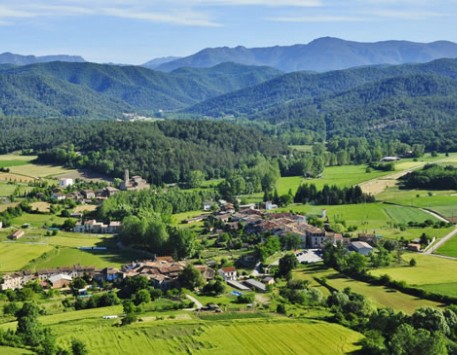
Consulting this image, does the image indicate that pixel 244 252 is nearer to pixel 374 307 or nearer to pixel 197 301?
pixel 197 301

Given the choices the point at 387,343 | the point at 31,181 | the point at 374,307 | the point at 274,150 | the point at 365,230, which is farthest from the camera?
the point at 274,150

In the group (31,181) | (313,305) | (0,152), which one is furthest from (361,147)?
(313,305)

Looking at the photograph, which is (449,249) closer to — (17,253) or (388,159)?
(17,253)

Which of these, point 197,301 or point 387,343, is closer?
point 387,343

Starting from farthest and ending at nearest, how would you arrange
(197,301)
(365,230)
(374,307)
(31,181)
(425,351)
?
(31,181), (365,230), (197,301), (374,307), (425,351)

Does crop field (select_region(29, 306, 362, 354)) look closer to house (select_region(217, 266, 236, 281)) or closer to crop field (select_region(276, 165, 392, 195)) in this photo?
house (select_region(217, 266, 236, 281))

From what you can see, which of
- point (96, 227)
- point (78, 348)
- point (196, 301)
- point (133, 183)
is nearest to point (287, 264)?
point (196, 301)
